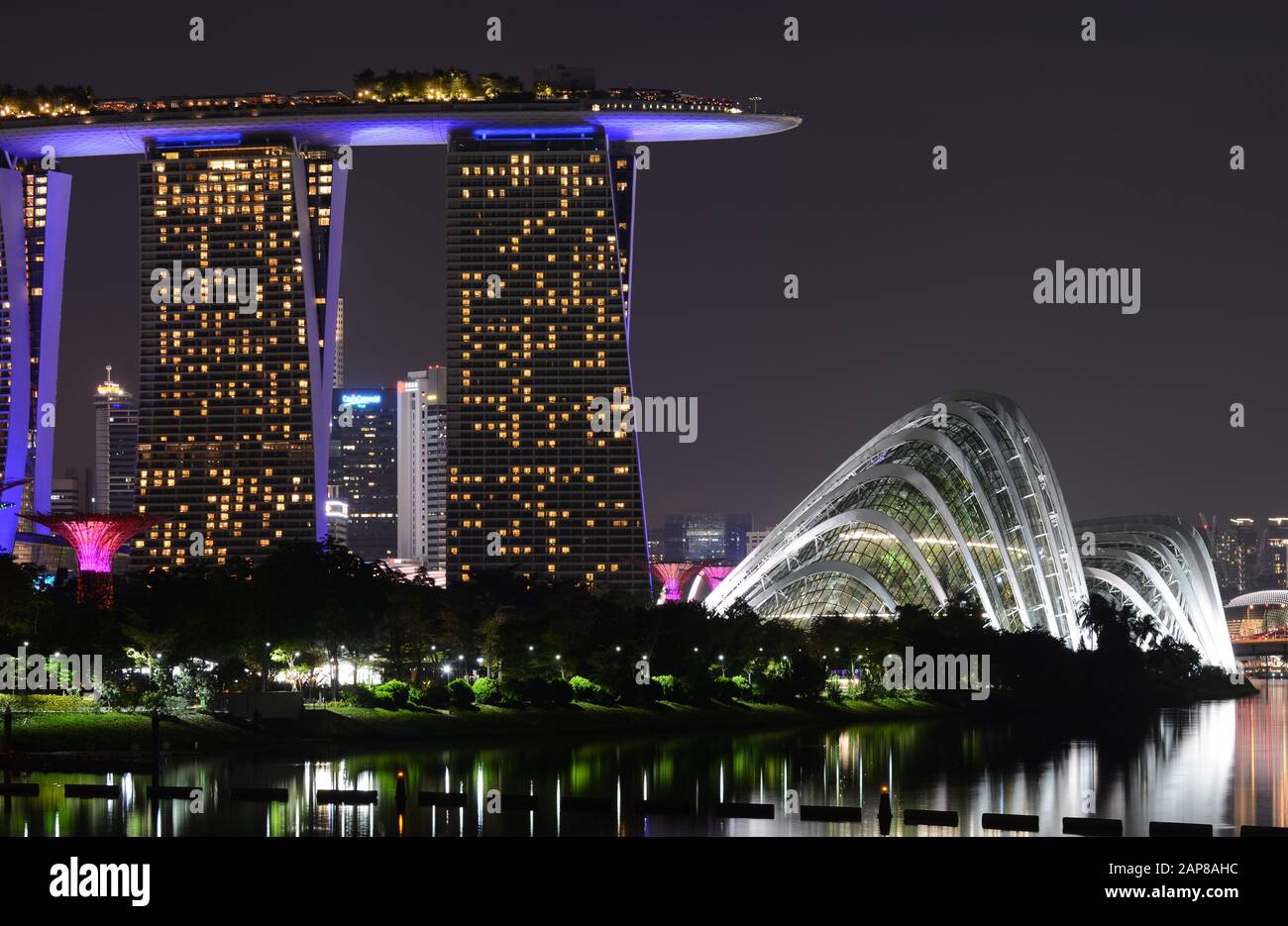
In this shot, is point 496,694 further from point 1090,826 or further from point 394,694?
point 1090,826

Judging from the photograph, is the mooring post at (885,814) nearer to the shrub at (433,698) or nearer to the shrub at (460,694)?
the shrub at (433,698)

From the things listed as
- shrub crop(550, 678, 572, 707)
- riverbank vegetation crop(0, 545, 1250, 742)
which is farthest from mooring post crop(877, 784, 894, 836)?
shrub crop(550, 678, 572, 707)

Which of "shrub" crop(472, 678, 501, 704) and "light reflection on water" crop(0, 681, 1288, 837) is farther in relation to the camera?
"shrub" crop(472, 678, 501, 704)

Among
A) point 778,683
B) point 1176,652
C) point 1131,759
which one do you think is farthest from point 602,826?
point 1176,652

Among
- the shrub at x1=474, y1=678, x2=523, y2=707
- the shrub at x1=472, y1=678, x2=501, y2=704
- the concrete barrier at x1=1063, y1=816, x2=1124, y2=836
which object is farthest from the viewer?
the shrub at x1=472, y1=678, x2=501, y2=704

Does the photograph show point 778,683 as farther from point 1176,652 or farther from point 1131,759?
point 1176,652

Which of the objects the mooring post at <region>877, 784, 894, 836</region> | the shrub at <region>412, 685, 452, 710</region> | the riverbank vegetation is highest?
the riverbank vegetation

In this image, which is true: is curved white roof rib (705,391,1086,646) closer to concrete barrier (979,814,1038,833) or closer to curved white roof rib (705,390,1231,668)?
curved white roof rib (705,390,1231,668)
